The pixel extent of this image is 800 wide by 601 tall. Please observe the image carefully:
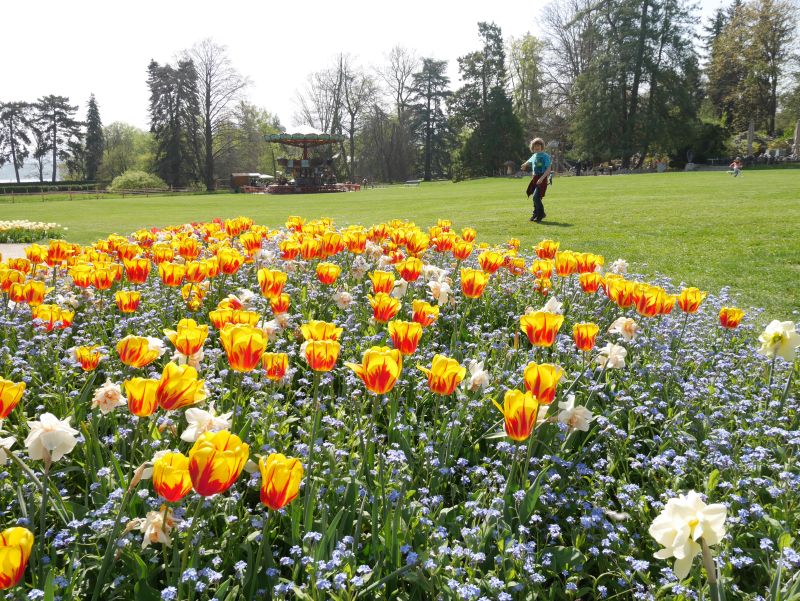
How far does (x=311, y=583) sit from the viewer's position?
1693 mm

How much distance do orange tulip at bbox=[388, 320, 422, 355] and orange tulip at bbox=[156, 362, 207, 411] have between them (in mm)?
754

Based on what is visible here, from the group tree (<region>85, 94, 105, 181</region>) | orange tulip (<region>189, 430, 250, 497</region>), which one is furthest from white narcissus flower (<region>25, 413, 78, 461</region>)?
tree (<region>85, 94, 105, 181</region>)

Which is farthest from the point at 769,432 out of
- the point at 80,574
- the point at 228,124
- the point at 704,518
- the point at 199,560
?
the point at 228,124

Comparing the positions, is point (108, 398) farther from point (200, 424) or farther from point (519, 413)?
point (519, 413)

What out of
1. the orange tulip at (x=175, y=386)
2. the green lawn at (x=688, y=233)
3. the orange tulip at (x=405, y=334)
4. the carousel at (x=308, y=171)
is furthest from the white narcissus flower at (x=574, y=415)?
the carousel at (x=308, y=171)

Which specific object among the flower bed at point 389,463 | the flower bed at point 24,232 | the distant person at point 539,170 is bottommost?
the flower bed at point 389,463

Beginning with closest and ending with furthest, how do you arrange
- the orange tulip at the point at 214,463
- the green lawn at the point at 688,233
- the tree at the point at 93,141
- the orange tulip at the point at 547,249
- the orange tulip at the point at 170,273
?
1. the orange tulip at the point at 214,463
2. the orange tulip at the point at 170,273
3. the orange tulip at the point at 547,249
4. the green lawn at the point at 688,233
5. the tree at the point at 93,141

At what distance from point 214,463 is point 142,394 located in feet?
1.61

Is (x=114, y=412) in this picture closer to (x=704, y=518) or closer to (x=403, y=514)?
(x=403, y=514)

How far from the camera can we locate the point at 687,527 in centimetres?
125

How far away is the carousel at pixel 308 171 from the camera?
44188mm

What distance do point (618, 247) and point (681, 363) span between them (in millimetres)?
5546

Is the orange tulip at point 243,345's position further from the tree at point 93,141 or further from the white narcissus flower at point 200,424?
the tree at point 93,141

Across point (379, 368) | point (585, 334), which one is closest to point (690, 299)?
point (585, 334)
